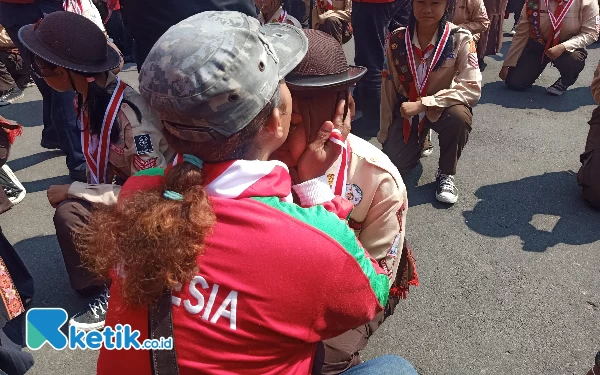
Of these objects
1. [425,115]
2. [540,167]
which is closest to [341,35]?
[425,115]

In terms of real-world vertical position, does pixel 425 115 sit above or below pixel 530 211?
above

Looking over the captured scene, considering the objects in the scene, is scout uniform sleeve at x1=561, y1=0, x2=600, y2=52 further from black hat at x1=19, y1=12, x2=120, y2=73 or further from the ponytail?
the ponytail

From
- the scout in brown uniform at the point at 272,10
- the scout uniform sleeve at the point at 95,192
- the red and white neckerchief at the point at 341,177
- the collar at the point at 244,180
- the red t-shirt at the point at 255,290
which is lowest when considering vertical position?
the scout uniform sleeve at the point at 95,192

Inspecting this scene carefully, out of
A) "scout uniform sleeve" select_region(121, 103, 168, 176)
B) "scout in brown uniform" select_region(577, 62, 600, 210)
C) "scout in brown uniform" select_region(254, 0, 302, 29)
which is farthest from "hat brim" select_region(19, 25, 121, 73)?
"scout in brown uniform" select_region(577, 62, 600, 210)

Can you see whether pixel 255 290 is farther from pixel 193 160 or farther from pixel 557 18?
pixel 557 18

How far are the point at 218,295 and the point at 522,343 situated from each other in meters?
2.02

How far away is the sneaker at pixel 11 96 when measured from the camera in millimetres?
5703

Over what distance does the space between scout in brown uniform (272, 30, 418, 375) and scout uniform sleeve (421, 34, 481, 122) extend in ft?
5.46

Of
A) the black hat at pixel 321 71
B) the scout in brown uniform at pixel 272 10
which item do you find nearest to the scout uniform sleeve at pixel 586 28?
the scout in brown uniform at pixel 272 10

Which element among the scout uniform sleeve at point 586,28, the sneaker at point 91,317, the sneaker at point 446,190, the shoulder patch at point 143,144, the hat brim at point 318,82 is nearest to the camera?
the hat brim at point 318,82

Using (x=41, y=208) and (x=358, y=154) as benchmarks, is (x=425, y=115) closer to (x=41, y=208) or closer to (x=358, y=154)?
(x=358, y=154)

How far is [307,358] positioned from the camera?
1236 mm

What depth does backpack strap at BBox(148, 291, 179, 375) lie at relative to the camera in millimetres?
1031

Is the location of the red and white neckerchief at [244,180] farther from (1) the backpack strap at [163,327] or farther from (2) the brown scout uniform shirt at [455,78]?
(2) the brown scout uniform shirt at [455,78]
